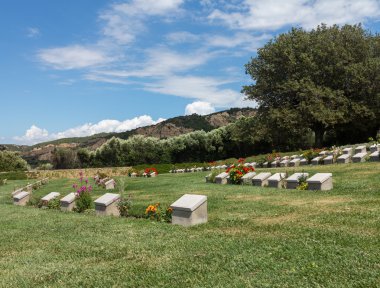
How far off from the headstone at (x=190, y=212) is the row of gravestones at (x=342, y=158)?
43.1ft

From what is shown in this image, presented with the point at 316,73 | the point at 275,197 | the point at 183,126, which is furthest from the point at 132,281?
the point at 183,126

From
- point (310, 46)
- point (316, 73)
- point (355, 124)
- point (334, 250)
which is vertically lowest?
point (334, 250)

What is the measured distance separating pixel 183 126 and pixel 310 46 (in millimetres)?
91708

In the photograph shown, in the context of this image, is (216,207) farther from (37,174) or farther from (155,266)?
(37,174)

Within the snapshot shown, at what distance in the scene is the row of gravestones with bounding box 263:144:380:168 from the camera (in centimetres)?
2008

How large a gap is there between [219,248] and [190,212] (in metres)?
2.50

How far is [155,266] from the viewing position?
6215mm

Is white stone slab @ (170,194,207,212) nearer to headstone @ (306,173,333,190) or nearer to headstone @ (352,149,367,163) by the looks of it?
headstone @ (306,173,333,190)

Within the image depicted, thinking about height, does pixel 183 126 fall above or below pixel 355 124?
above

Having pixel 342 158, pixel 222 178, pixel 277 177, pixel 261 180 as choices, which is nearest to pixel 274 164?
pixel 342 158

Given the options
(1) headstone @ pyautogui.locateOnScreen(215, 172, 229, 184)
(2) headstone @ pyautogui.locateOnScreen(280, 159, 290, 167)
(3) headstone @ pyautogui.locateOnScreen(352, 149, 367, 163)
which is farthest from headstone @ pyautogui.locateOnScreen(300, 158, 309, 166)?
(1) headstone @ pyautogui.locateOnScreen(215, 172, 229, 184)

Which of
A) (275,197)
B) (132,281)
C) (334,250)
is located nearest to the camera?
(132,281)

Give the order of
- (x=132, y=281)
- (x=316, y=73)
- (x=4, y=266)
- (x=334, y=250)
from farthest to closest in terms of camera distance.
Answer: (x=316, y=73), (x=4, y=266), (x=334, y=250), (x=132, y=281)

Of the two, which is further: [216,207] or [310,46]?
[310,46]
